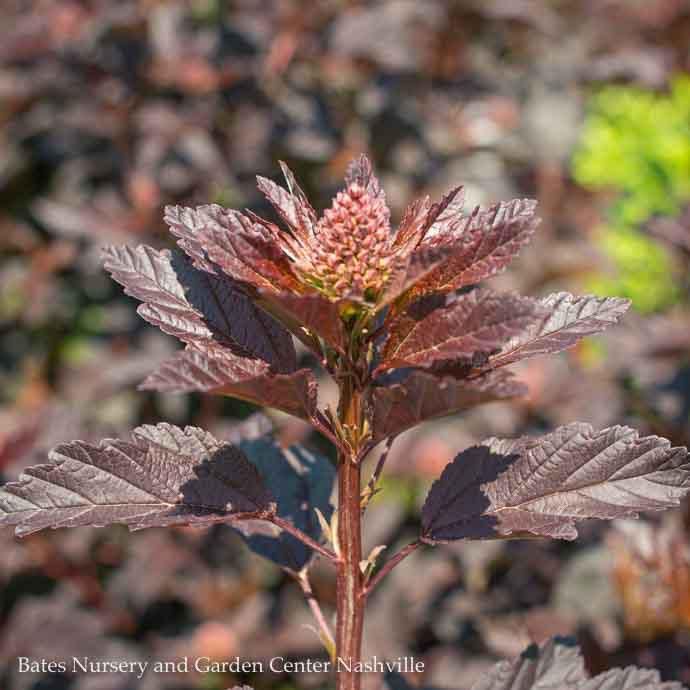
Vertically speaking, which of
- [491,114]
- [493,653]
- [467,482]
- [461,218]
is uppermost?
[491,114]

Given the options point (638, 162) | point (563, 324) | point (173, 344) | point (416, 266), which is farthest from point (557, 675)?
point (638, 162)

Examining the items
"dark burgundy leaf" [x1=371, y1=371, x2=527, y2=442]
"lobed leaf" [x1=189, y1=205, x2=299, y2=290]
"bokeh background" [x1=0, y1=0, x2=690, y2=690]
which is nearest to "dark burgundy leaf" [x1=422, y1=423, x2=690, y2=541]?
"dark burgundy leaf" [x1=371, y1=371, x2=527, y2=442]

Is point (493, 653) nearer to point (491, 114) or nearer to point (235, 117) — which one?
point (235, 117)

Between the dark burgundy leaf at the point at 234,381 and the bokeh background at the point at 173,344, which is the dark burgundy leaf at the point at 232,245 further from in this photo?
the bokeh background at the point at 173,344

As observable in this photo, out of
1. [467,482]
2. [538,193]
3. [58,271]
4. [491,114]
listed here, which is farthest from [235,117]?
[467,482]

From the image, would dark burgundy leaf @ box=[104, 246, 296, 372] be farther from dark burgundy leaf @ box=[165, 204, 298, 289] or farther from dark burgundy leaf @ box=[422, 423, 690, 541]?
dark burgundy leaf @ box=[422, 423, 690, 541]

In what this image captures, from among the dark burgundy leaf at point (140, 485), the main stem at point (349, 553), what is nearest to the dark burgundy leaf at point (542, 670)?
the main stem at point (349, 553)
